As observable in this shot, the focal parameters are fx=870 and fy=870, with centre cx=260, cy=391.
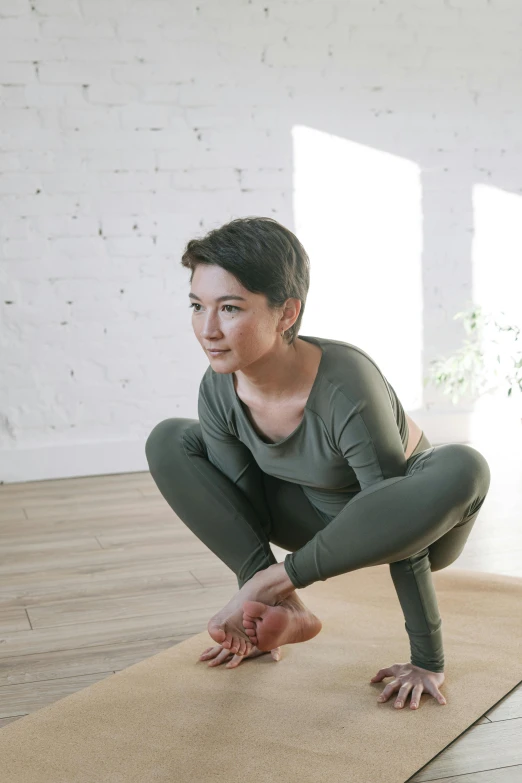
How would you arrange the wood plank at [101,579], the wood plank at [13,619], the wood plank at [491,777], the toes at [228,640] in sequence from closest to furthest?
the wood plank at [491,777]
the toes at [228,640]
the wood plank at [13,619]
the wood plank at [101,579]

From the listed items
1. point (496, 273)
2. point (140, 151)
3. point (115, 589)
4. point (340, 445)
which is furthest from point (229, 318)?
point (496, 273)

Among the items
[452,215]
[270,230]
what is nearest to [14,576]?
[270,230]

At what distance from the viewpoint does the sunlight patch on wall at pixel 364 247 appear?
4.07 m

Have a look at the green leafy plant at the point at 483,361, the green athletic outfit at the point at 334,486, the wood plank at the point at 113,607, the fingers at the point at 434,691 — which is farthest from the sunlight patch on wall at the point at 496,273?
the fingers at the point at 434,691

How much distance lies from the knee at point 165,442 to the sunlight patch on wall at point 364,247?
94.2 inches

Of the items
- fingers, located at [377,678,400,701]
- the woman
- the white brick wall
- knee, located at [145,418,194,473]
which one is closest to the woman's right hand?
the woman

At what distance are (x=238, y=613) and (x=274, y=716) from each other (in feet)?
0.59

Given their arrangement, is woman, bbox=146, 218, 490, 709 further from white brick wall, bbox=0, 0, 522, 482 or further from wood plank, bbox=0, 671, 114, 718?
white brick wall, bbox=0, 0, 522, 482

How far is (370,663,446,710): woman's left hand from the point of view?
1.49 metres

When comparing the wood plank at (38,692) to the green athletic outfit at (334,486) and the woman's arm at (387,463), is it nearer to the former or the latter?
the green athletic outfit at (334,486)

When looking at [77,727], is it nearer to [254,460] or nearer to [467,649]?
[254,460]

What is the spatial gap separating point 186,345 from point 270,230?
247 cm

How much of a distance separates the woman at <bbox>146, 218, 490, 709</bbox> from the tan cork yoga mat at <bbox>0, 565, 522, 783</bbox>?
7cm

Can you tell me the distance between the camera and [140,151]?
149 inches
